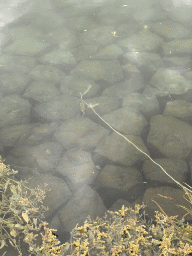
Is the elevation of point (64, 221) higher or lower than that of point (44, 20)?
lower

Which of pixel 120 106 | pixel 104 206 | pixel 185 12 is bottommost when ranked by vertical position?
pixel 104 206

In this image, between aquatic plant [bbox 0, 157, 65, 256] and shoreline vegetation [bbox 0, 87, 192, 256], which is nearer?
shoreline vegetation [bbox 0, 87, 192, 256]

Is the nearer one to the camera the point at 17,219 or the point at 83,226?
the point at 83,226

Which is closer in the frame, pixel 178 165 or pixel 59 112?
pixel 178 165

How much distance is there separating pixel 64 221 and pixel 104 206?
0.34 m

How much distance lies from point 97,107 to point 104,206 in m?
1.20

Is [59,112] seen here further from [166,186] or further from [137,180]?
[166,186]

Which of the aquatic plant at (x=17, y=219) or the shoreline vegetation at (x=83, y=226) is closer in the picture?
the shoreline vegetation at (x=83, y=226)

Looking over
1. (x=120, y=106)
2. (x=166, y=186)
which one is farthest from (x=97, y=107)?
(x=166, y=186)

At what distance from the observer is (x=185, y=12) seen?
457 cm

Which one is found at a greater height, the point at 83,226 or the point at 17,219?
the point at 83,226

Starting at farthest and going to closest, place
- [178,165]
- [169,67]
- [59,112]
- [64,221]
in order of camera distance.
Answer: [169,67] < [59,112] < [178,165] < [64,221]

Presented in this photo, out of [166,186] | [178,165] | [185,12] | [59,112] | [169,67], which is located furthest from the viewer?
[185,12]

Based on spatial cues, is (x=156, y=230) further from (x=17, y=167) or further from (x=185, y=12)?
(x=185, y=12)
